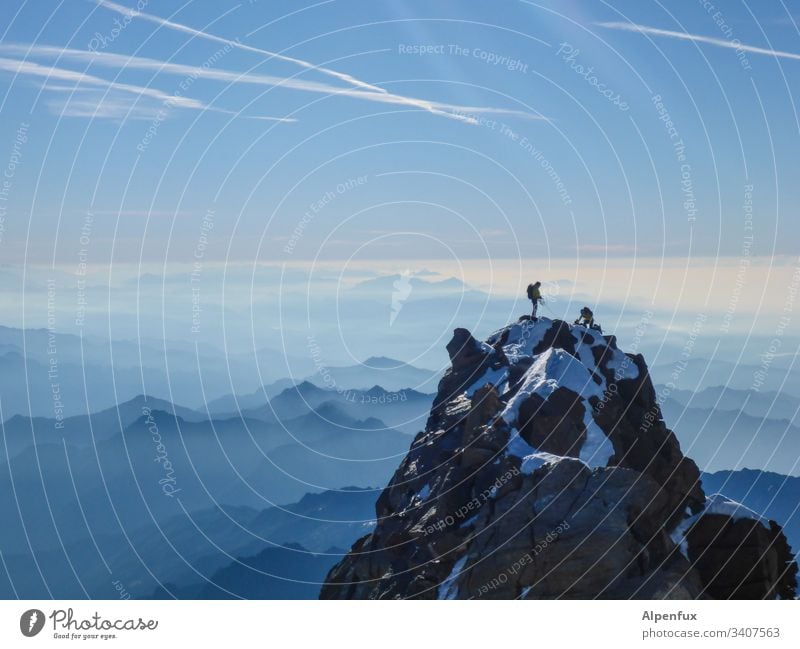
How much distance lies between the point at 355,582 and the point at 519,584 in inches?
737

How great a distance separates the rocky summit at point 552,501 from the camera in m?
66.8

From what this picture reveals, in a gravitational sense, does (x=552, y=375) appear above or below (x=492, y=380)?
above

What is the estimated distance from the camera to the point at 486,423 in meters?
78.4

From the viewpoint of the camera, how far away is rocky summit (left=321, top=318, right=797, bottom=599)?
219ft

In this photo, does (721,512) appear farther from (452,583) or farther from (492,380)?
(452,583)

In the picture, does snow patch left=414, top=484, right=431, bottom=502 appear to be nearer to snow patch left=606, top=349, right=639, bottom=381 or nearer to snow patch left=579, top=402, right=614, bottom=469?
snow patch left=579, top=402, right=614, bottom=469

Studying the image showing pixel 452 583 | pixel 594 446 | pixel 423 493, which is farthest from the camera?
pixel 423 493

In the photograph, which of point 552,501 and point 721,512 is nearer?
point 552,501

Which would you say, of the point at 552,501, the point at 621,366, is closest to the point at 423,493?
the point at 552,501

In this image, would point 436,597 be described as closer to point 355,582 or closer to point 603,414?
point 355,582
